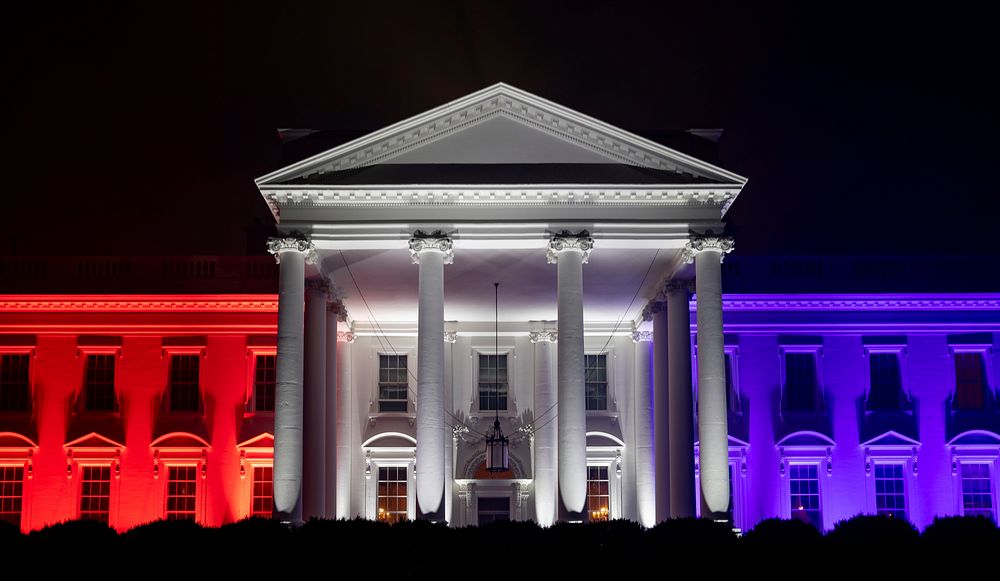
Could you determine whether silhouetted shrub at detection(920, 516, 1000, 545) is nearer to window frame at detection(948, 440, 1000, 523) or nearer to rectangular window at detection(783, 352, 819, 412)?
rectangular window at detection(783, 352, 819, 412)

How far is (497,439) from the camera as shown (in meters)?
39.2

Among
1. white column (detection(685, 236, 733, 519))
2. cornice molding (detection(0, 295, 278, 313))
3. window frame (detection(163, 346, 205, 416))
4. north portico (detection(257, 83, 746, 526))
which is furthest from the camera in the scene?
cornice molding (detection(0, 295, 278, 313))

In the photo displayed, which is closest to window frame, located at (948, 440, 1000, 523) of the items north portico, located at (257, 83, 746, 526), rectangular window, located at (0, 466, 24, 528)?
north portico, located at (257, 83, 746, 526)

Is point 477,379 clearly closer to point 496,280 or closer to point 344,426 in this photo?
point 344,426

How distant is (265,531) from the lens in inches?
1032

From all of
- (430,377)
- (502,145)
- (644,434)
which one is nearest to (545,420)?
(644,434)

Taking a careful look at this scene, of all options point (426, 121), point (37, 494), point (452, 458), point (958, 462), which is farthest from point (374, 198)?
point (958, 462)

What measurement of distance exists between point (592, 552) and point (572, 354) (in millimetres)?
8502

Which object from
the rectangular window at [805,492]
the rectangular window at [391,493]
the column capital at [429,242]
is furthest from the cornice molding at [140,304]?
the rectangular window at [805,492]

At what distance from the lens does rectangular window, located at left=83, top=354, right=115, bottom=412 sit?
4375cm

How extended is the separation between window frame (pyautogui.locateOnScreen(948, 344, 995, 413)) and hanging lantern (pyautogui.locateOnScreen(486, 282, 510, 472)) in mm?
17277

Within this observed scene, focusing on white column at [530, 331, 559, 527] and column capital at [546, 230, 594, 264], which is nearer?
column capital at [546, 230, 594, 264]

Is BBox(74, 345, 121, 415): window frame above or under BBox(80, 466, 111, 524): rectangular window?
above

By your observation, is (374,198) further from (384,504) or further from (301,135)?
(384,504)
